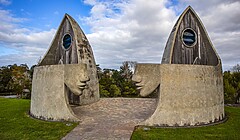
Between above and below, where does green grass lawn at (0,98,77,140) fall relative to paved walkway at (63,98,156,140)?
below

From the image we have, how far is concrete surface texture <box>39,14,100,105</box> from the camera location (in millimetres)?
13680

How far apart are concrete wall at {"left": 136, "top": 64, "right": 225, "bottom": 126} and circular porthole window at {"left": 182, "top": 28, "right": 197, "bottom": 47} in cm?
549

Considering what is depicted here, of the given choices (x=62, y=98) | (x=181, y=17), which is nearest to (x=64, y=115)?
(x=62, y=98)

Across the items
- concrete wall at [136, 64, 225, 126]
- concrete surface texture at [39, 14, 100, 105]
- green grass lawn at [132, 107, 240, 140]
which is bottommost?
green grass lawn at [132, 107, 240, 140]

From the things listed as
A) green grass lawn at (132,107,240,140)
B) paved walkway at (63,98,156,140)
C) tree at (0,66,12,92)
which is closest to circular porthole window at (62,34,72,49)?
paved walkway at (63,98,156,140)

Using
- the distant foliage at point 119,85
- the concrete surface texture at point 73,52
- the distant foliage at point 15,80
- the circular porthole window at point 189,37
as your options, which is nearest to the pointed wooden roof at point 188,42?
the circular porthole window at point 189,37

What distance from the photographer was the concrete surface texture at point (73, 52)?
1368 cm

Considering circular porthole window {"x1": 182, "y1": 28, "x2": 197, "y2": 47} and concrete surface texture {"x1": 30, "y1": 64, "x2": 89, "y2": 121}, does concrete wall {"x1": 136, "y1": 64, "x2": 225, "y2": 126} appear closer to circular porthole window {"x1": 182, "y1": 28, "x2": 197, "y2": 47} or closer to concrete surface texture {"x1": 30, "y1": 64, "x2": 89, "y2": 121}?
concrete surface texture {"x1": 30, "y1": 64, "x2": 89, "y2": 121}

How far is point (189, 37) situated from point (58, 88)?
9.46 meters

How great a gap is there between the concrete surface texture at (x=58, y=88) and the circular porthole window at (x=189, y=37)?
7.91 m

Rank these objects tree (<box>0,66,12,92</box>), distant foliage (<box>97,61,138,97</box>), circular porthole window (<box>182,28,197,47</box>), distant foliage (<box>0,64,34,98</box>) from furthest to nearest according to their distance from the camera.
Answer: tree (<box>0,66,12,92</box>) → distant foliage (<box>0,64,34,98</box>) → distant foliage (<box>97,61,138,97</box>) → circular porthole window (<box>182,28,197,47</box>)

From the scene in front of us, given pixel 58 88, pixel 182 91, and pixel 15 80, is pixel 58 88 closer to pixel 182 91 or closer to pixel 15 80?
pixel 182 91

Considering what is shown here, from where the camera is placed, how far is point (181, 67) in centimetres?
843

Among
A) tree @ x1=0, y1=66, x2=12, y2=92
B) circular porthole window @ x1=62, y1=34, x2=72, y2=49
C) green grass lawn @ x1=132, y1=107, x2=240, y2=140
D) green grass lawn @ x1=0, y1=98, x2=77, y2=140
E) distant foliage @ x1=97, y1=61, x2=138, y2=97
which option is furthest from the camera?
tree @ x1=0, y1=66, x2=12, y2=92
